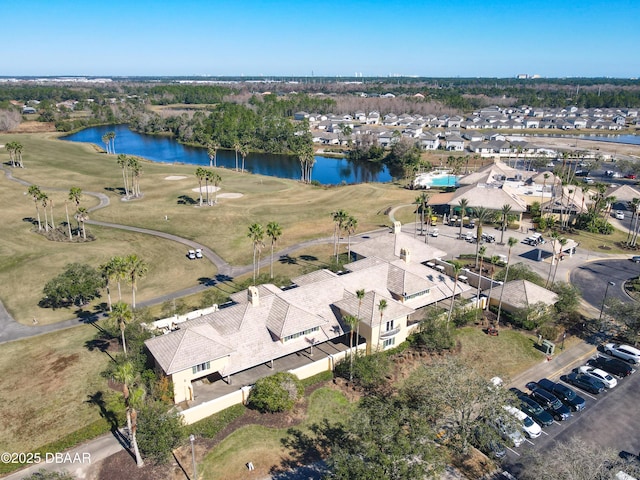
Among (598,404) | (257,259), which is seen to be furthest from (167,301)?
(598,404)

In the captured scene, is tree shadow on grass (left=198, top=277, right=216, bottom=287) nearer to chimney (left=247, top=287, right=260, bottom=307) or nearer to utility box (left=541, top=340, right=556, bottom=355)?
chimney (left=247, top=287, right=260, bottom=307)

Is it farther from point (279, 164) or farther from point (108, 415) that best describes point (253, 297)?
point (279, 164)

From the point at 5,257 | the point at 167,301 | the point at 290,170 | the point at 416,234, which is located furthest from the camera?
the point at 290,170

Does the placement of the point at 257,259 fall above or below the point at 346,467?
below

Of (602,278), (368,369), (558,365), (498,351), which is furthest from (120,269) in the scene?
(602,278)

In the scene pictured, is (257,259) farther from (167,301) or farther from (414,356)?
(414,356)

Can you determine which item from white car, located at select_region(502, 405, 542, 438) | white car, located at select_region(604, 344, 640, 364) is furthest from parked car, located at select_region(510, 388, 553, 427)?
white car, located at select_region(604, 344, 640, 364)
